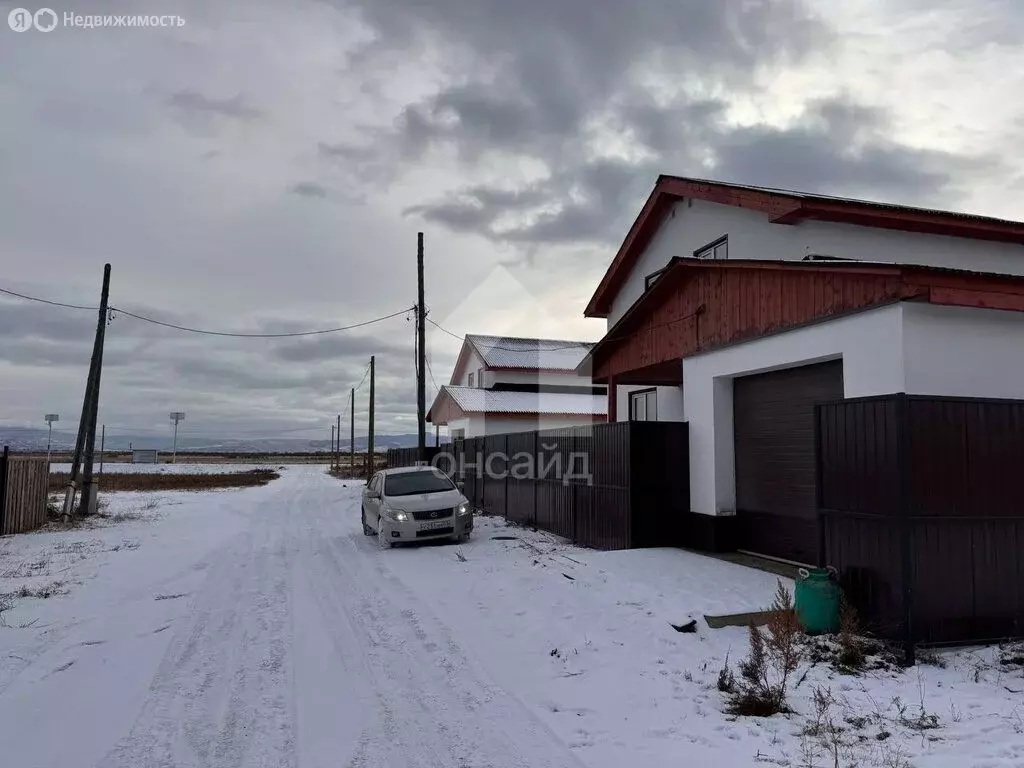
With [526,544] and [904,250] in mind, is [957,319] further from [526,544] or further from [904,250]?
[526,544]

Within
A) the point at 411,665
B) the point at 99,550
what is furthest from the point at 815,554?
the point at 99,550

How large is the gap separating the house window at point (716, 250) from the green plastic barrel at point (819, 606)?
9377 mm

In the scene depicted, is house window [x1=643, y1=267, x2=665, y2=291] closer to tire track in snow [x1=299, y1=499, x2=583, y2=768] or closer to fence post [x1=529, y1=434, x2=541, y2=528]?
fence post [x1=529, y1=434, x2=541, y2=528]

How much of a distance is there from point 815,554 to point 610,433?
433 centimetres

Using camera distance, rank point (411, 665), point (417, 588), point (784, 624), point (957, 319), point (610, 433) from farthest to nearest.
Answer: point (610, 433)
point (417, 588)
point (957, 319)
point (411, 665)
point (784, 624)

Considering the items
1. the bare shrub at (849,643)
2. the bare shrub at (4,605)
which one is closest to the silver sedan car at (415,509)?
the bare shrub at (4,605)

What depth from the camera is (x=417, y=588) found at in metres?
10.0

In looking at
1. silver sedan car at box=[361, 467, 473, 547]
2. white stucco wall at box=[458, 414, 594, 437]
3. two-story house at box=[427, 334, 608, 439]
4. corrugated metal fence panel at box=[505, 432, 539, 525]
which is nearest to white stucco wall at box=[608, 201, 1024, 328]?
corrugated metal fence panel at box=[505, 432, 539, 525]

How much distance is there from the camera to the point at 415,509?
14.2 metres

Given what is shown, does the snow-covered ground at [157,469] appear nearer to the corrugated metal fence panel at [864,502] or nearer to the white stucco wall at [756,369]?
the white stucco wall at [756,369]

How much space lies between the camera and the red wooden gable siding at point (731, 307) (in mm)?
9039

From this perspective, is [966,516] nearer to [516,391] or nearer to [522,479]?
[522,479]

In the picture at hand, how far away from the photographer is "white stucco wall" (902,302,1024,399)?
8.12 m

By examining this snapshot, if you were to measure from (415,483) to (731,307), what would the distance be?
7.78 metres
